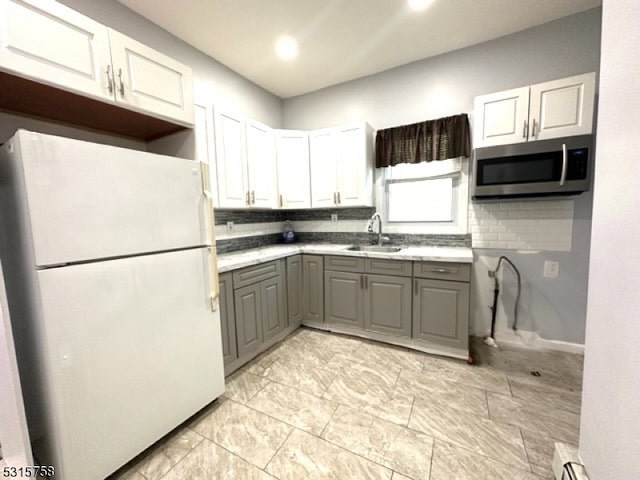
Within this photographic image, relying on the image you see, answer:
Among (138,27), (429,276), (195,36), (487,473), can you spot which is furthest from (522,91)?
(138,27)

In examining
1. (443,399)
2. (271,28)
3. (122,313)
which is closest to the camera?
(122,313)

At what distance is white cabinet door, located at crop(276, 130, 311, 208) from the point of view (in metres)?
2.97

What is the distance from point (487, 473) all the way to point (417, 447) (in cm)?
32

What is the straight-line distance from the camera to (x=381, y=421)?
5.22 ft

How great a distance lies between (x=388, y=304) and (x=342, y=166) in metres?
1.54

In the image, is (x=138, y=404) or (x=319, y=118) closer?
(x=138, y=404)

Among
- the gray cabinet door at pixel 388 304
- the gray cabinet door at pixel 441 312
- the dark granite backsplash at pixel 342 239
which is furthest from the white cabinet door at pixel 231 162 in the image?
the gray cabinet door at pixel 441 312

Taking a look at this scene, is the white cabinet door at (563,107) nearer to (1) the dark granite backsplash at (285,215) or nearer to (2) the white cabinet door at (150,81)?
(1) the dark granite backsplash at (285,215)

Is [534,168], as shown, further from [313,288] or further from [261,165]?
[261,165]

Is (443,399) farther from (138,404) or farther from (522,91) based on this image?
(522,91)

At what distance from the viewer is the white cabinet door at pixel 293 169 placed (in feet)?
9.76

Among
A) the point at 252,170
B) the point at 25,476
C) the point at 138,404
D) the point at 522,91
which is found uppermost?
the point at 522,91

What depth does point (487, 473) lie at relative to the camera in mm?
1250

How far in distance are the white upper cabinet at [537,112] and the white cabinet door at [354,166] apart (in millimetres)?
1019
